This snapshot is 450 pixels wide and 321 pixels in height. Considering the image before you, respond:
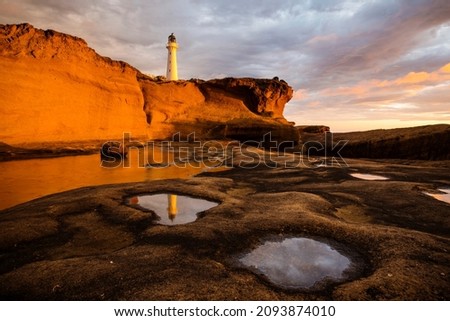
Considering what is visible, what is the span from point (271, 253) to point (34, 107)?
2227 cm

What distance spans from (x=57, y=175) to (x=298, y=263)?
12.3 meters

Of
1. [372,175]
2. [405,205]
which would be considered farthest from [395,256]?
[372,175]

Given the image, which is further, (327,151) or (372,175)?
(327,151)

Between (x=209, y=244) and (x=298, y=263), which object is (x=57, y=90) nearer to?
(x=209, y=244)

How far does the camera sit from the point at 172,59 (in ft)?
196

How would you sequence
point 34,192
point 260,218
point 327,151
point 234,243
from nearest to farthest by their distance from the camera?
point 234,243, point 260,218, point 34,192, point 327,151

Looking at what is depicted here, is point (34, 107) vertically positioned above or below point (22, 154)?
above

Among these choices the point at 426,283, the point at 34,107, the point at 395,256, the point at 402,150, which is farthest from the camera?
the point at 402,150

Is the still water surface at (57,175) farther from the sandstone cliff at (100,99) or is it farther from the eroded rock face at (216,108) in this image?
the eroded rock face at (216,108)

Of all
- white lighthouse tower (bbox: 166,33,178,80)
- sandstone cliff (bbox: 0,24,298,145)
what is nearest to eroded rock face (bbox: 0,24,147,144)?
sandstone cliff (bbox: 0,24,298,145)

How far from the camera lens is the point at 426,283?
389 cm

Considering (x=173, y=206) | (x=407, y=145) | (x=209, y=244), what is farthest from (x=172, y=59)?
(x=209, y=244)

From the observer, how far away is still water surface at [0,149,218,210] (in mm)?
10305

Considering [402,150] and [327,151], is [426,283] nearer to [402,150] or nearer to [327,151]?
[402,150]
